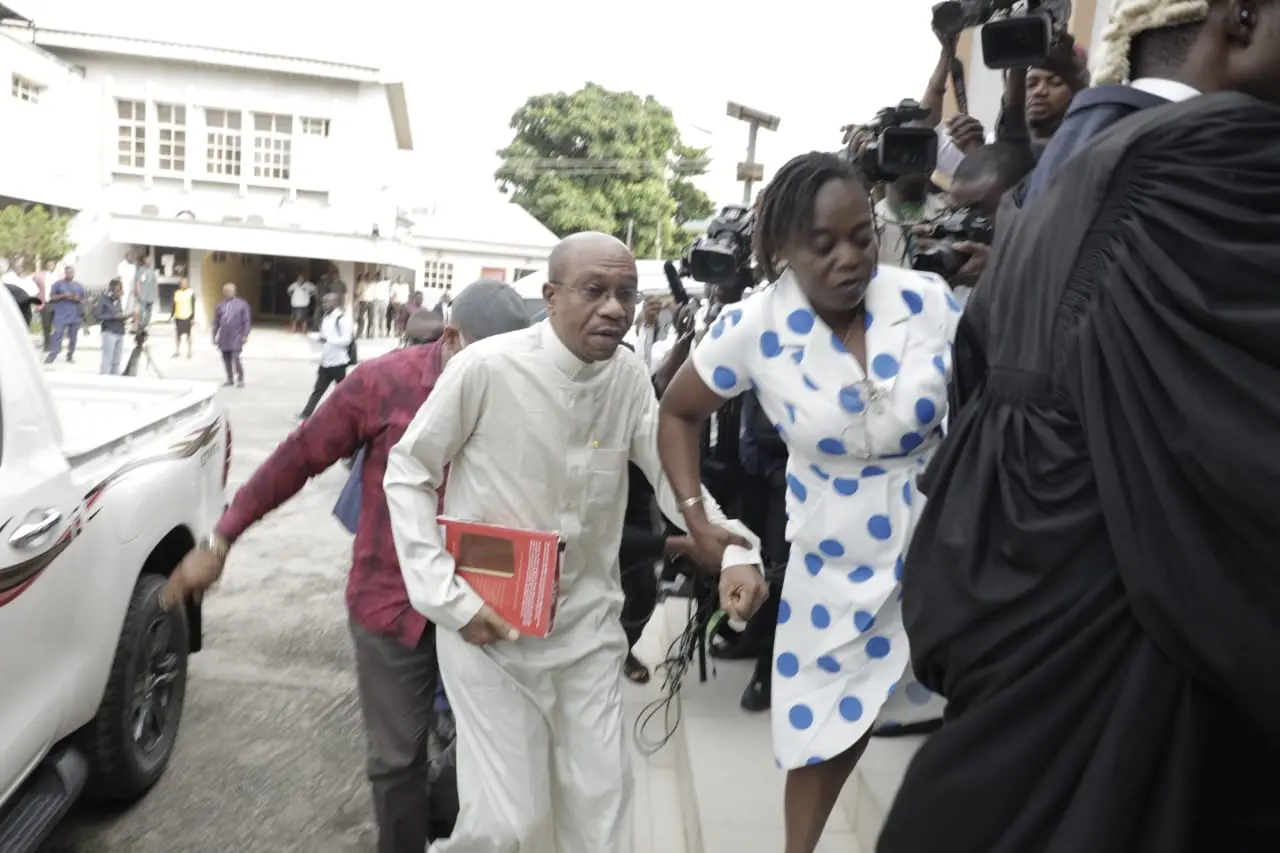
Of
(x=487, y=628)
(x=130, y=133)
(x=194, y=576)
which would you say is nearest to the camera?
(x=487, y=628)

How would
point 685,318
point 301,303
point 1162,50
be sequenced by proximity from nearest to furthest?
point 1162,50 → point 685,318 → point 301,303

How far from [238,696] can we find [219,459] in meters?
1.05

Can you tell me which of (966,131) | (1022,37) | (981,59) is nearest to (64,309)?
(981,59)

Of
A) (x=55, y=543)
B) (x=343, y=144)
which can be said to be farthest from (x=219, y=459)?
→ (x=343, y=144)

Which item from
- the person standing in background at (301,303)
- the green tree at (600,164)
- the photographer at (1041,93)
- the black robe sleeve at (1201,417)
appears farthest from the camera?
the green tree at (600,164)

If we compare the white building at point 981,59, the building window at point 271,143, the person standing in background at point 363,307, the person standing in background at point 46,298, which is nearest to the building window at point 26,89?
the building window at point 271,143

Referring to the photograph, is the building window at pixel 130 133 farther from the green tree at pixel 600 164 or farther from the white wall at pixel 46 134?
the green tree at pixel 600 164

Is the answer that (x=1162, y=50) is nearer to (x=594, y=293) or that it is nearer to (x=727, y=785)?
(x=594, y=293)

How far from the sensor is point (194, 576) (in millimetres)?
2801

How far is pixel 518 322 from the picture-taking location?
331cm

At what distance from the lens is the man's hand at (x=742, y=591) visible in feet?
7.60

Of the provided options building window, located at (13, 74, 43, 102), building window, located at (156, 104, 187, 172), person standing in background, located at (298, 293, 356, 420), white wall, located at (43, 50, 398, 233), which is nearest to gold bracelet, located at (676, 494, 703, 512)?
person standing in background, located at (298, 293, 356, 420)

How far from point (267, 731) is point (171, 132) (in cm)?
3006

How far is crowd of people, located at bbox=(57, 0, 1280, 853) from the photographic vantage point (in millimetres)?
1052
